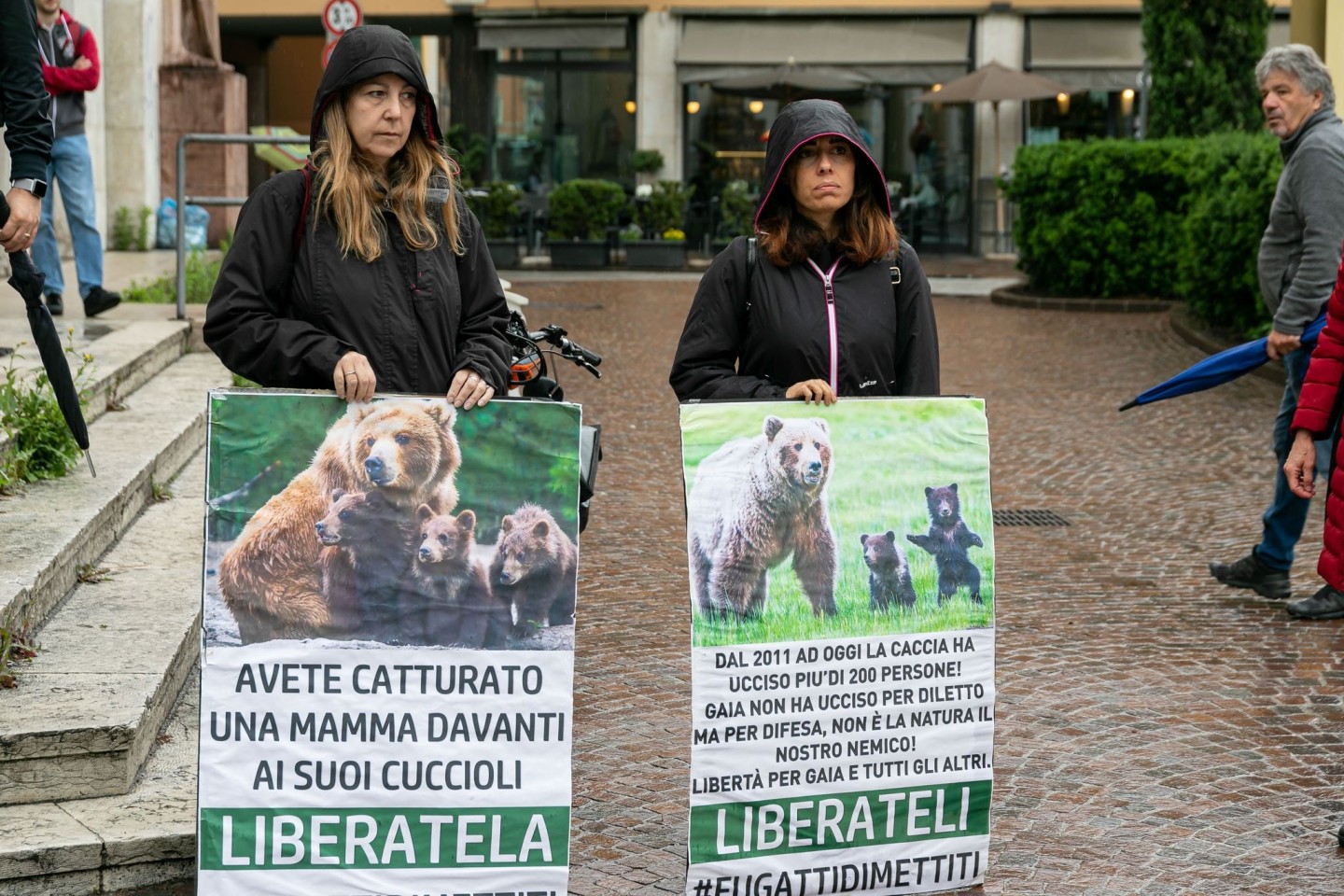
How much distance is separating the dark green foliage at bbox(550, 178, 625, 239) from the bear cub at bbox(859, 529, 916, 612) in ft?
71.3

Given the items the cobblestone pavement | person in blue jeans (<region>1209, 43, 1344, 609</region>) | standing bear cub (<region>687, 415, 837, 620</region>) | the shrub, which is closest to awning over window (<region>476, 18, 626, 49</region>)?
the shrub

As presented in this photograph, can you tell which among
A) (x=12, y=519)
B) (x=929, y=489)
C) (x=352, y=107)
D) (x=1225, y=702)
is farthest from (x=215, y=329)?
(x=1225, y=702)

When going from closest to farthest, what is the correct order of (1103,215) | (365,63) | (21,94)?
(365,63) → (21,94) → (1103,215)

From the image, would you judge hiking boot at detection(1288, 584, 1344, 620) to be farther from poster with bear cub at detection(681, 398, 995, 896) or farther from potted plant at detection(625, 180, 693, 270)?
potted plant at detection(625, 180, 693, 270)

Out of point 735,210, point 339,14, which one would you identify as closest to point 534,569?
point 339,14

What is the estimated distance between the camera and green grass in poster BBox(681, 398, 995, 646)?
4.00 metres

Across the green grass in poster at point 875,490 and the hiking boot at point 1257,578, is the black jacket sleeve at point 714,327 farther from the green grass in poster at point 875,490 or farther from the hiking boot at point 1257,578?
the hiking boot at point 1257,578

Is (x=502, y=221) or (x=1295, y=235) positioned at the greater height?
(x=502, y=221)

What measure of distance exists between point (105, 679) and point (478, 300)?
147cm

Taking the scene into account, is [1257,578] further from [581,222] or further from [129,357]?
[581,222]

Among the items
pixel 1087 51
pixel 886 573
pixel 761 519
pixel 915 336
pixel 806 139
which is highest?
pixel 1087 51

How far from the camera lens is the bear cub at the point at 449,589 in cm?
381

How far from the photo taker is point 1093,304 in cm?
1983

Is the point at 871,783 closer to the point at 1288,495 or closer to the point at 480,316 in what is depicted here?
the point at 480,316
